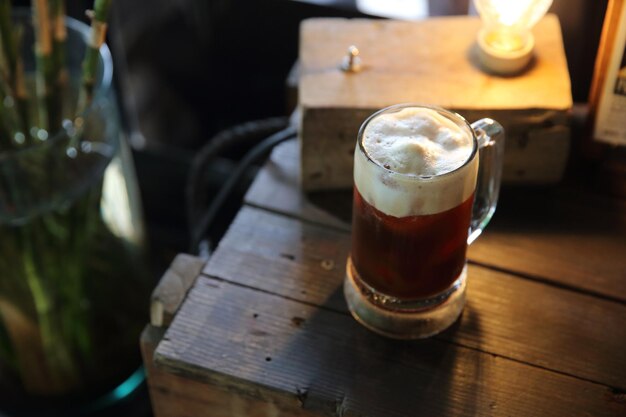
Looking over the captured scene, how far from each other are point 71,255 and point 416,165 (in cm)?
65

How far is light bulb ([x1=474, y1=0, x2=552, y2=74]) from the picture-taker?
3.06 ft

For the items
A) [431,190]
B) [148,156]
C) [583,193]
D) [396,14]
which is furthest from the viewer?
[148,156]

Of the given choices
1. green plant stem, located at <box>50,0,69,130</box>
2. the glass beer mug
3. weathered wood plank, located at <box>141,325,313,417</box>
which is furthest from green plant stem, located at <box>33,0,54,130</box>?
the glass beer mug

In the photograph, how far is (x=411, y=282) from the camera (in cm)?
82

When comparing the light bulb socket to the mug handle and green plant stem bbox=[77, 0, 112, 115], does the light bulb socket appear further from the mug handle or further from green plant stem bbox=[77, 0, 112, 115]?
green plant stem bbox=[77, 0, 112, 115]

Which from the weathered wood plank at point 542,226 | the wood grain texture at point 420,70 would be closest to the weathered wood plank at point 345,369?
the weathered wood plank at point 542,226

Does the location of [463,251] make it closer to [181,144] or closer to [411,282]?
[411,282]

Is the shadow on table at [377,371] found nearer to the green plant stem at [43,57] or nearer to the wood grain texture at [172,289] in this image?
the wood grain texture at [172,289]

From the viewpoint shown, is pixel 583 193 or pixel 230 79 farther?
pixel 230 79

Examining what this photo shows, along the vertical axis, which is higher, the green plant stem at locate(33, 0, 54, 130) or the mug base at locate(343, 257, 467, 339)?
the green plant stem at locate(33, 0, 54, 130)

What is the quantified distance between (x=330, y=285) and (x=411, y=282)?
0.12 m

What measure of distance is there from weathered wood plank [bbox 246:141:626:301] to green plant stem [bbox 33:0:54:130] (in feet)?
1.00

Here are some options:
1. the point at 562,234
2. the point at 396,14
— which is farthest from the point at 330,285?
the point at 396,14

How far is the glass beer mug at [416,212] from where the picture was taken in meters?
0.75
